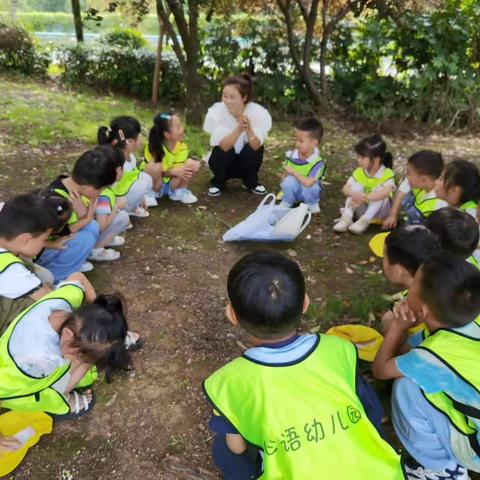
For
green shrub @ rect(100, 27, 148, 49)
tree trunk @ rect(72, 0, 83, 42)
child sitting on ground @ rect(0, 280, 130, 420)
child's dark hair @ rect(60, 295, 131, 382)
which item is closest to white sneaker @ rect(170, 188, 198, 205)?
child sitting on ground @ rect(0, 280, 130, 420)

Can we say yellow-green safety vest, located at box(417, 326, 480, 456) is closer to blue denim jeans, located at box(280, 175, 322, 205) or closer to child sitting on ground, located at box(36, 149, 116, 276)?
child sitting on ground, located at box(36, 149, 116, 276)

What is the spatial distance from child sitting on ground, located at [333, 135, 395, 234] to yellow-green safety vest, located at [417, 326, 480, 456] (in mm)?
2249

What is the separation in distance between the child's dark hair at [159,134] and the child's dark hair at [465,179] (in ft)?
7.41

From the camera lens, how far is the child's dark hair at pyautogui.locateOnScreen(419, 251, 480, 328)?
1.80m

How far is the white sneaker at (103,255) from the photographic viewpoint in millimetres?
3529

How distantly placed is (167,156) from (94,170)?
4.34ft

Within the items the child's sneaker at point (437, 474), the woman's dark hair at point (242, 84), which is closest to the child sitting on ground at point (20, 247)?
the child's sneaker at point (437, 474)

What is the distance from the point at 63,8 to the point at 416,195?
31.7 m

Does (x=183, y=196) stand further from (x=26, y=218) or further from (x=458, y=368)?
(x=458, y=368)

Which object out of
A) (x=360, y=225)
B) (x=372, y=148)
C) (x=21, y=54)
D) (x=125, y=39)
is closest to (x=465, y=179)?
(x=372, y=148)

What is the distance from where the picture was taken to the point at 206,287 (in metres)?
3.38

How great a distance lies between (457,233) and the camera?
266 cm

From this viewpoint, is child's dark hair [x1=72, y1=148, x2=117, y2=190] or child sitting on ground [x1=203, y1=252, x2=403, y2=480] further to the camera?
child's dark hair [x1=72, y1=148, x2=117, y2=190]

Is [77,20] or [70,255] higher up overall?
[77,20]
